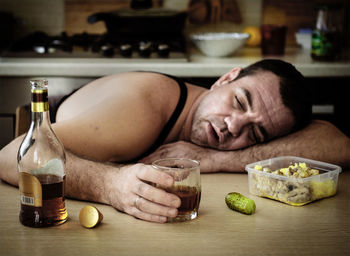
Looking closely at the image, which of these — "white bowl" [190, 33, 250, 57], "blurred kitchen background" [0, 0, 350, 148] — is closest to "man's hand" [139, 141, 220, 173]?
"blurred kitchen background" [0, 0, 350, 148]

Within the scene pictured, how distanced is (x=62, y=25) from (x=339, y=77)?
5.72ft

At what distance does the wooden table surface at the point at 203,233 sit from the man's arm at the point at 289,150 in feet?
1.34

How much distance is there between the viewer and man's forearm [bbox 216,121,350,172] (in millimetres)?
1585

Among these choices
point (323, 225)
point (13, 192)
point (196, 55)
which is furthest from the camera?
point (196, 55)

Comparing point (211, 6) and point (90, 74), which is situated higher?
point (211, 6)

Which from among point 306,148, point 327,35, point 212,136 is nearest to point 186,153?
point 212,136

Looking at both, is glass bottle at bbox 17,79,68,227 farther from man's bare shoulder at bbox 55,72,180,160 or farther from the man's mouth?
the man's mouth

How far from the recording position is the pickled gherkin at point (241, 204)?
1.09m

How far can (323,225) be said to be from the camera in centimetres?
105

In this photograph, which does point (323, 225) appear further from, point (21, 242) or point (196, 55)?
point (196, 55)

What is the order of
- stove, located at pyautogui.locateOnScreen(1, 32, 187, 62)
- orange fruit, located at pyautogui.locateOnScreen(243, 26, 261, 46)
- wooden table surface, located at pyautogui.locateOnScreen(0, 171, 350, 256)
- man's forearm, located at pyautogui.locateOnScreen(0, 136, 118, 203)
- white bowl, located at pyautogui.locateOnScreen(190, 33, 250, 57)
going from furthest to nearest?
orange fruit, located at pyautogui.locateOnScreen(243, 26, 261, 46), white bowl, located at pyautogui.locateOnScreen(190, 33, 250, 57), stove, located at pyautogui.locateOnScreen(1, 32, 187, 62), man's forearm, located at pyautogui.locateOnScreen(0, 136, 118, 203), wooden table surface, located at pyautogui.locateOnScreen(0, 171, 350, 256)

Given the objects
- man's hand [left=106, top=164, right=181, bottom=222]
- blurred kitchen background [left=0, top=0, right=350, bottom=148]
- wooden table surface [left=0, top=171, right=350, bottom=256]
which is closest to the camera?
wooden table surface [left=0, top=171, right=350, bottom=256]

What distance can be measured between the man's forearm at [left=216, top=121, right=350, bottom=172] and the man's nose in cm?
7

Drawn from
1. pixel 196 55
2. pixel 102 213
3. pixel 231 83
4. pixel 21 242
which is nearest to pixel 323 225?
pixel 102 213
